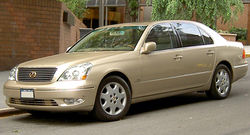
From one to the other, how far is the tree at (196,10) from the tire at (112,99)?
13.9 m

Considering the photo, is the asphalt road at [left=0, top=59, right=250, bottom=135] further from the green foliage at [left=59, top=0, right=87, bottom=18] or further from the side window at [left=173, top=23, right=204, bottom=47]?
the green foliage at [left=59, top=0, right=87, bottom=18]

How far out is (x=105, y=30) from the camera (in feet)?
28.4

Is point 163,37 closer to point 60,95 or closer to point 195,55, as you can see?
point 195,55

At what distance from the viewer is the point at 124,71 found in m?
7.41

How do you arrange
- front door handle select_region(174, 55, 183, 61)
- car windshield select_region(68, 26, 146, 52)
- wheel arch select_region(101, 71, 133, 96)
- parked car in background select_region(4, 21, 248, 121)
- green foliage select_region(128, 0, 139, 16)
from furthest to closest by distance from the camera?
green foliage select_region(128, 0, 139, 16) → front door handle select_region(174, 55, 183, 61) → car windshield select_region(68, 26, 146, 52) → wheel arch select_region(101, 71, 133, 96) → parked car in background select_region(4, 21, 248, 121)

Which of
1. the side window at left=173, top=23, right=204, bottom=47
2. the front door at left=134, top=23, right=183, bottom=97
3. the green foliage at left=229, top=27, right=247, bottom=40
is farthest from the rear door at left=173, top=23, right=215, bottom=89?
the green foliage at left=229, top=27, right=247, bottom=40

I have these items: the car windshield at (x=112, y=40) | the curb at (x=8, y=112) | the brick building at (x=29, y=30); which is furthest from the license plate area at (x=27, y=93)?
the brick building at (x=29, y=30)

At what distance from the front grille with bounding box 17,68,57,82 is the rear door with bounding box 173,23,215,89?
2.49 metres

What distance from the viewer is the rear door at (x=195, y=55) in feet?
28.0

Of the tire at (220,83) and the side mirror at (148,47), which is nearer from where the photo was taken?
the side mirror at (148,47)

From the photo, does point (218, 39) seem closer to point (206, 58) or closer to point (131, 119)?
point (206, 58)

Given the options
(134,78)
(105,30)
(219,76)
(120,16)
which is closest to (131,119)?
(134,78)

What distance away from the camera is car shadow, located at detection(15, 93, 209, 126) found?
24.3ft

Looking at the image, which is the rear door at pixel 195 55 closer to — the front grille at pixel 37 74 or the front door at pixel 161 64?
the front door at pixel 161 64
